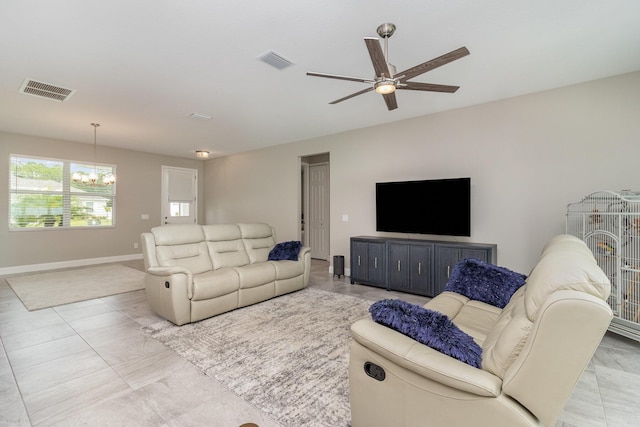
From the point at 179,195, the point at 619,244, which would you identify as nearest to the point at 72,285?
the point at 179,195

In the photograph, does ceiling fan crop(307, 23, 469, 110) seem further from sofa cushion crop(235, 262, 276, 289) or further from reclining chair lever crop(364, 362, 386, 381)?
sofa cushion crop(235, 262, 276, 289)

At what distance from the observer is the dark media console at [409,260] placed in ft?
13.1

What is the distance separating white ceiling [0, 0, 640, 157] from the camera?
224cm

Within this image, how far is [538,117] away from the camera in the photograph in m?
3.77

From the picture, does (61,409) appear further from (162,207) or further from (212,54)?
(162,207)

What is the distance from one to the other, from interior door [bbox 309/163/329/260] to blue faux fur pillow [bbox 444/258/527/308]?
473 cm

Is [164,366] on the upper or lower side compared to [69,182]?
lower

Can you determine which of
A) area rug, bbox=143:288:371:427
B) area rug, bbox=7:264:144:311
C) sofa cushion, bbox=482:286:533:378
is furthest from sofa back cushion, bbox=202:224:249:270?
sofa cushion, bbox=482:286:533:378

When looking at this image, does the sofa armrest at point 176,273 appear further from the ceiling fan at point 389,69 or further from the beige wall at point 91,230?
the beige wall at point 91,230

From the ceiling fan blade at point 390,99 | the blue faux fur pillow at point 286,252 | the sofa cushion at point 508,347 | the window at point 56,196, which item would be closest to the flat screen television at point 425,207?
→ the blue faux fur pillow at point 286,252

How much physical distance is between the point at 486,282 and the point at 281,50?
290 centimetres

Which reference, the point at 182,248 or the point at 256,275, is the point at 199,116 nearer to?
the point at 182,248

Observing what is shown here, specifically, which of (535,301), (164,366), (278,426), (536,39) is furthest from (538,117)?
(164,366)

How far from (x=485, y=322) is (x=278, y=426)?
1567 mm
